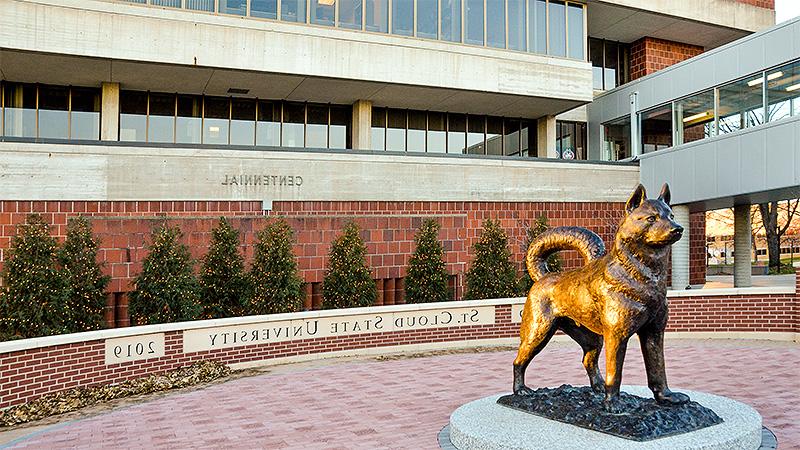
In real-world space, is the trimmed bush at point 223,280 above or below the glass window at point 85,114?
below

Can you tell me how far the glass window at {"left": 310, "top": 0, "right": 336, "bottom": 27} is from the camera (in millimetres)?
19250

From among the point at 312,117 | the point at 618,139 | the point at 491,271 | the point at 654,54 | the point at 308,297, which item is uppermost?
the point at 654,54

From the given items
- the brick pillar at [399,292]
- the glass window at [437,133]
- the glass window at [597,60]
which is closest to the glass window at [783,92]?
the glass window at [597,60]

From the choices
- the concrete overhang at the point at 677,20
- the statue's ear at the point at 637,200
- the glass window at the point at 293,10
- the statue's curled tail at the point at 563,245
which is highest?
the concrete overhang at the point at 677,20

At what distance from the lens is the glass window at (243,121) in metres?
20.9

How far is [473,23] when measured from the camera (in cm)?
2128

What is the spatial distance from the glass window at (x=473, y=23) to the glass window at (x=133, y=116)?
400 inches

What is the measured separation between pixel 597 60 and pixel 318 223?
1571 cm

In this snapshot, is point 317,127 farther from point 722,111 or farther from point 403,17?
point 722,111

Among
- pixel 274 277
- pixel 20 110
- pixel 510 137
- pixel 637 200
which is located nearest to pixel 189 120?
pixel 20 110

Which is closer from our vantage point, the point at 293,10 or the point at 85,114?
the point at 293,10

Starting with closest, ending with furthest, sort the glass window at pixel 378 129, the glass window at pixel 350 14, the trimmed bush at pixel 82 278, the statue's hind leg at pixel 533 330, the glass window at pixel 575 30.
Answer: the statue's hind leg at pixel 533 330
the trimmed bush at pixel 82 278
the glass window at pixel 350 14
the glass window at pixel 378 129
the glass window at pixel 575 30

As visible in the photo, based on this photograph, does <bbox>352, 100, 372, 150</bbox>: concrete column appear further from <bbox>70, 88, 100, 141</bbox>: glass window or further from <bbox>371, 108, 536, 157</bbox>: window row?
<bbox>70, 88, 100, 141</bbox>: glass window

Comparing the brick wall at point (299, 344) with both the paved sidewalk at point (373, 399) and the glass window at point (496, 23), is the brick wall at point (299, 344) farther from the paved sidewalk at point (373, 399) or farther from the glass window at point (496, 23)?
the glass window at point (496, 23)
